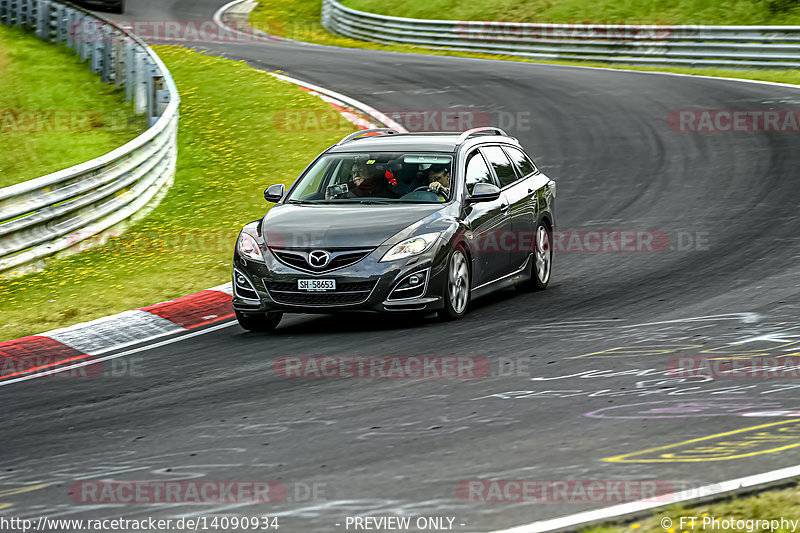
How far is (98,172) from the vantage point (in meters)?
14.6

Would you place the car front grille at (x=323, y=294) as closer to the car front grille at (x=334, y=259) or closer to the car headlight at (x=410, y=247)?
the car front grille at (x=334, y=259)

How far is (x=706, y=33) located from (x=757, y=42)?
1.36 meters

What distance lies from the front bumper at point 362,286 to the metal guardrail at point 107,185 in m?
4.52

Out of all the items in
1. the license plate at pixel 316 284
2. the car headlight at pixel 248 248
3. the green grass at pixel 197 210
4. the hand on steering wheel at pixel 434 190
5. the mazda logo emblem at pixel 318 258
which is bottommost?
the green grass at pixel 197 210

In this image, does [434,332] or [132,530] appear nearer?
[132,530]

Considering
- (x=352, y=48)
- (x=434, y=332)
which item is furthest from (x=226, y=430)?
(x=352, y=48)

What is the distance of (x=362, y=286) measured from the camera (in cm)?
956

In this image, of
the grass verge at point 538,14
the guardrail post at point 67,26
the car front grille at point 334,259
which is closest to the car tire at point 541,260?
the car front grille at point 334,259

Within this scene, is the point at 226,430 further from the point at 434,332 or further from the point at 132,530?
the point at 434,332

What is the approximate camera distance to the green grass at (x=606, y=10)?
31359 mm

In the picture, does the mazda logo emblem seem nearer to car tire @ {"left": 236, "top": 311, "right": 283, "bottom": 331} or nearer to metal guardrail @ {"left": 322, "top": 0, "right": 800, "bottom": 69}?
car tire @ {"left": 236, "top": 311, "right": 283, "bottom": 331}

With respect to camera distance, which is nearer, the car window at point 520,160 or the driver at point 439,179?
the driver at point 439,179

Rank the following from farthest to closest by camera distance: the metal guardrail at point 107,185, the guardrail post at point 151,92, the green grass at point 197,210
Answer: the guardrail post at point 151,92
the metal guardrail at point 107,185
the green grass at point 197,210

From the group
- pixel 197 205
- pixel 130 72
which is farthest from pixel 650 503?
pixel 130 72
